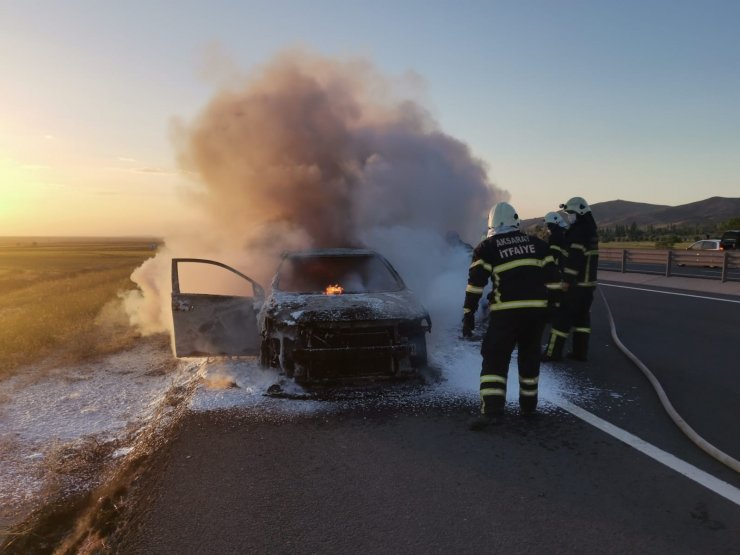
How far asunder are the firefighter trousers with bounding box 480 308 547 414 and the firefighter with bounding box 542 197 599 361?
2.00 m

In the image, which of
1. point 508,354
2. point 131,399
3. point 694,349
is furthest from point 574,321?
point 131,399

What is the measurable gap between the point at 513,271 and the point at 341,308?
5.52 ft

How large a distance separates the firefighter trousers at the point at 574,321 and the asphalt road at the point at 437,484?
1.25 meters

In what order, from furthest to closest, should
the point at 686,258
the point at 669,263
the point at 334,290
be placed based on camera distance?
the point at 686,258 < the point at 669,263 < the point at 334,290

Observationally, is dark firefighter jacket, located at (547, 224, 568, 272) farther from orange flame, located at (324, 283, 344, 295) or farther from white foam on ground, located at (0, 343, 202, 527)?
white foam on ground, located at (0, 343, 202, 527)

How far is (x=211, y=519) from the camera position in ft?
9.31

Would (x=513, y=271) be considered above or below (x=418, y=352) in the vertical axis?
above

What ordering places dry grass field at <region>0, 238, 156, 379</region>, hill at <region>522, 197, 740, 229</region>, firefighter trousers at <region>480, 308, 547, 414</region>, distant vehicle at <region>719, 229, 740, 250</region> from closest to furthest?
firefighter trousers at <region>480, 308, 547, 414</region> → dry grass field at <region>0, 238, 156, 379</region> → distant vehicle at <region>719, 229, 740, 250</region> → hill at <region>522, 197, 740, 229</region>

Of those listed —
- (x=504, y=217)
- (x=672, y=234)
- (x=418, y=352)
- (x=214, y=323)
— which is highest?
(x=504, y=217)

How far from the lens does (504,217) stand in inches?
176

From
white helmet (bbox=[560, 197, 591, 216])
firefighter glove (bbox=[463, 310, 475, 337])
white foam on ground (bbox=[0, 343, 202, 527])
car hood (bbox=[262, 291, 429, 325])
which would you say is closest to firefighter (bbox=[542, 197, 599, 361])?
white helmet (bbox=[560, 197, 591, 216])

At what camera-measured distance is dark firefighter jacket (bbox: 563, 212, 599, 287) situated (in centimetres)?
620

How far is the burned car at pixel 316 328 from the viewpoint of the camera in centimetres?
476

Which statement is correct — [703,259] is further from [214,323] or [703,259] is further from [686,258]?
[214,323]
